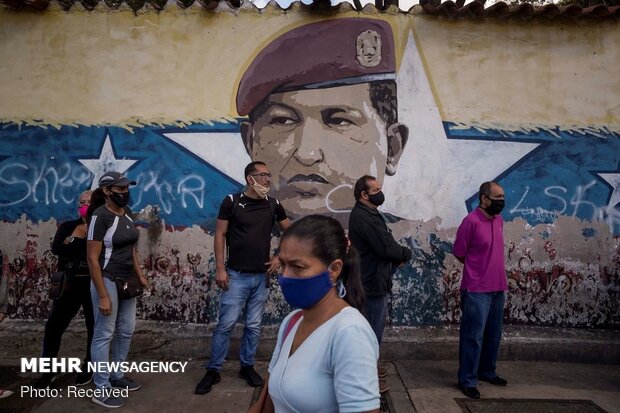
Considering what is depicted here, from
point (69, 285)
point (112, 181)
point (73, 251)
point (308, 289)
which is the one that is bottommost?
point (69, 285)

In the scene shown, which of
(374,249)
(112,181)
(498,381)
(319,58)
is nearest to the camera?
(112,181)

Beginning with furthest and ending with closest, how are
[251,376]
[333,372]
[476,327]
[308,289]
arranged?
1. [251,376]
2. [476,327]
3. [308,289]
4. [333,372]

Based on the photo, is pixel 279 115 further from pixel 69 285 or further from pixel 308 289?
pixel 308 289

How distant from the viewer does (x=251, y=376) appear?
165 inches

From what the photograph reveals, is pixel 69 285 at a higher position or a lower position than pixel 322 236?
lower

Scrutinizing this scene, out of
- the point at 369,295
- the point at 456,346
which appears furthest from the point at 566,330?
the point at 369,295

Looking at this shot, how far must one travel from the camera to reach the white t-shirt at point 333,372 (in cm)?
152

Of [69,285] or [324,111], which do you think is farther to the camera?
[324,111]

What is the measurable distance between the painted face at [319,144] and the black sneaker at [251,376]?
1.72 metres

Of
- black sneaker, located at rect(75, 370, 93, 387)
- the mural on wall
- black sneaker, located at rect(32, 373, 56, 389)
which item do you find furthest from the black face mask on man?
black sneaker, located at rect(32, 373, 56, 389)

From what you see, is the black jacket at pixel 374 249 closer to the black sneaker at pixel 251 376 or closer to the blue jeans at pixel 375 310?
the blue jeans at pixel 375 310

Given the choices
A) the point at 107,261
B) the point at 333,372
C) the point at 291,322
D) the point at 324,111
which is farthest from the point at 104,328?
the point at 324,111

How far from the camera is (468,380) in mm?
4090

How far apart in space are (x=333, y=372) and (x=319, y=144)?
12.5 feet
